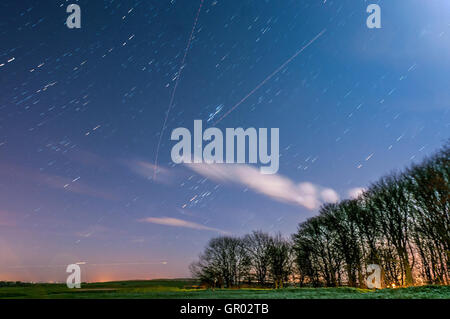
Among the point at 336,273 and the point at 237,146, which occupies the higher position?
the point at 237,146

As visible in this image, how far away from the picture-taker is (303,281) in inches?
2815

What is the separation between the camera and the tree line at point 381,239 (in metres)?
→ 38.7

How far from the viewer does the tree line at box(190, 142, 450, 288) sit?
3869cm

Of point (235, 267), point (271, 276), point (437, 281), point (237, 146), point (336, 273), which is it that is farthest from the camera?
point (235, 267)

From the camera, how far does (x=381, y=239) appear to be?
50.3 meters

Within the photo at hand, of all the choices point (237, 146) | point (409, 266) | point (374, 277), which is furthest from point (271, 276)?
point (237, 146)

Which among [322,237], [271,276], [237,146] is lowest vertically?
[271,276]

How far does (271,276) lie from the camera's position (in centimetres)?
7862
